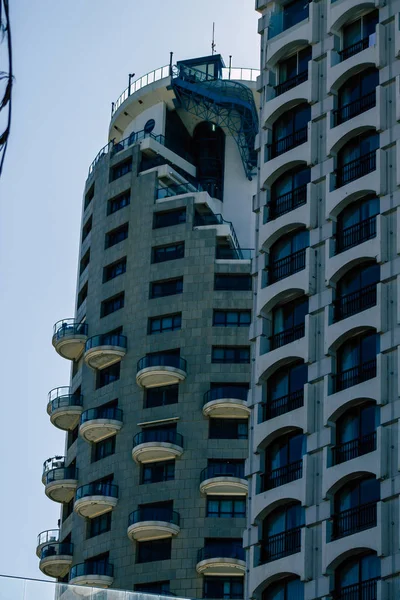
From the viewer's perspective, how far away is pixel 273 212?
69.3 meters

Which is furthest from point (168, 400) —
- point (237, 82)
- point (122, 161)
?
point (237, 82)

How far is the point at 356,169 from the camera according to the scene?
65.1 metres

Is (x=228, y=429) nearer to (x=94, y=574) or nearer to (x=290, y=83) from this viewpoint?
(x=94, y=574)

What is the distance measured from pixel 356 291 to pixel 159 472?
35130 millimetres

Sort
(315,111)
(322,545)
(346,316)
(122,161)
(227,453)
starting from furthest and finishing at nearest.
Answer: (122,161) → (227,453) → (315,111) → (346,316) → (322,545)

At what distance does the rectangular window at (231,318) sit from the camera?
3836 inches

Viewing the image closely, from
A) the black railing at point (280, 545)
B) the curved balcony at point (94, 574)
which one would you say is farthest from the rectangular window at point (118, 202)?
the black railing at point (280, 545)

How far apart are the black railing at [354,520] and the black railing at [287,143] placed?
1971 cm

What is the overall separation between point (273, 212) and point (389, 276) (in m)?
10.5

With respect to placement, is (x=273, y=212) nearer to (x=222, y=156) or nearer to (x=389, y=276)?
(x=389, y=276)

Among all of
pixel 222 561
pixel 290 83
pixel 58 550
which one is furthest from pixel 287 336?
pixel 58 550

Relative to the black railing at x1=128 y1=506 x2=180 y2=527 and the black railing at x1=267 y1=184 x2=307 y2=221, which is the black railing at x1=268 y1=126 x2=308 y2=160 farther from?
the black railing at x1=128 y1=506 x2=180 y2=527

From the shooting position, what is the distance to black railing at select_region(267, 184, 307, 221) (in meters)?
67.9

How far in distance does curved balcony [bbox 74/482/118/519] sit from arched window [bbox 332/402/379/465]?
121 ft
